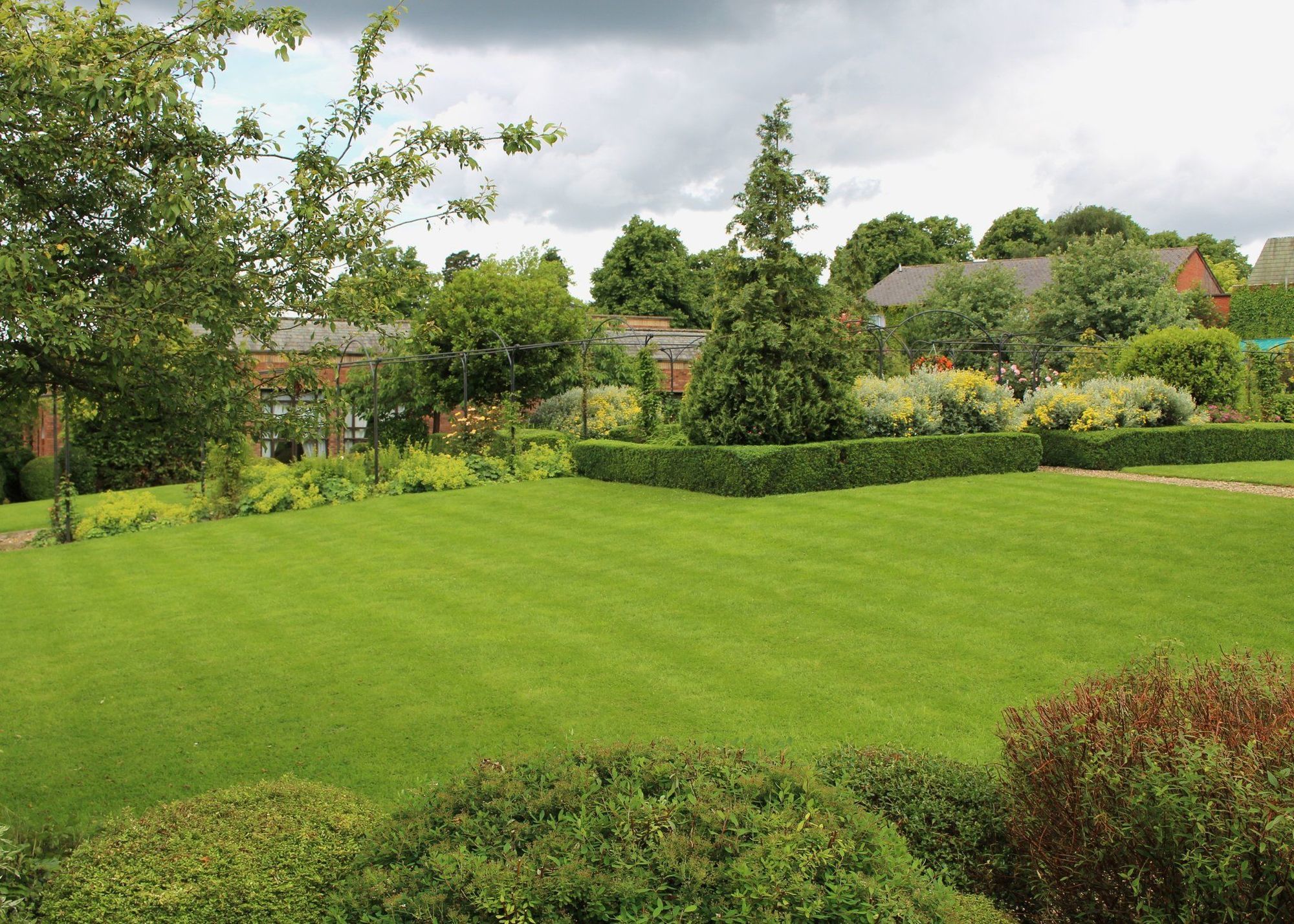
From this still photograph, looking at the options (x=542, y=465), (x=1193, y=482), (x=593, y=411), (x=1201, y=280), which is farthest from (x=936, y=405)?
(x=1201, y=280)

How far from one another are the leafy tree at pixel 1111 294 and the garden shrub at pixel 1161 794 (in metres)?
31.1

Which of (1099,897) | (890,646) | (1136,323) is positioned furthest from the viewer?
(1136,323)

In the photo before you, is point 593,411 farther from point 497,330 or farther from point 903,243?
point 903,243

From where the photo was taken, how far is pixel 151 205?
408 centimetres

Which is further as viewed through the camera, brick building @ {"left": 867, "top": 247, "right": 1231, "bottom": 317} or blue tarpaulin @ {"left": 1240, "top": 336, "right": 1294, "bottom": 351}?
brick building @ {"left": 867, "top": 247, "right": 1231, "bottom": 317}

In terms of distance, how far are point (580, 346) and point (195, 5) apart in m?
20.1

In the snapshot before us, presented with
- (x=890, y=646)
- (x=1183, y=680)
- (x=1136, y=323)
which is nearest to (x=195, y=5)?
(x=1183, y=680)

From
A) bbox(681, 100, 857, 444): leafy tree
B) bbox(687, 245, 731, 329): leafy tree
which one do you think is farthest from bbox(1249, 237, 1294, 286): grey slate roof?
bbox(681, 100, 857, 444): leafy tree

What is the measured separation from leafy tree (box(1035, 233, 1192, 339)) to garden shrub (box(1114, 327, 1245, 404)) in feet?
34.3

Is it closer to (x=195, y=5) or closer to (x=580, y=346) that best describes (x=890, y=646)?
(x=195, y=5)

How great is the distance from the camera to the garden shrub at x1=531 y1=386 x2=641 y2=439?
2044 cm

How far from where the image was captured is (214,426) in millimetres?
4668

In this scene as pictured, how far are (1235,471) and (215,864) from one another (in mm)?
17328

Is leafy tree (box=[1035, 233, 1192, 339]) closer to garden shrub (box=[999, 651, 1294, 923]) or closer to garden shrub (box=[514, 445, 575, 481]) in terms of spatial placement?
garden shrub (box=[514, 445, 575, 481])
